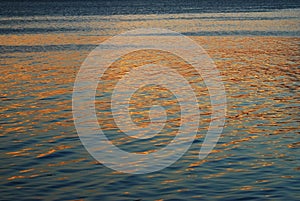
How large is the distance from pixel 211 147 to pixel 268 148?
199 centimetres

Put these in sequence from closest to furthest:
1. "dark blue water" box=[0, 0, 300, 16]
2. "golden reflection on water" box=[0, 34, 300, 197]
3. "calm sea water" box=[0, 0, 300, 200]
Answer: "calm sea water" box=[0, 0, 300, 200] < "golden reflection on water" box=[0, 34, 300, 197] < "dark blue water" box=[0, 0, 300, 16]

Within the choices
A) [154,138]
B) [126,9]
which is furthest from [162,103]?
[126,9]

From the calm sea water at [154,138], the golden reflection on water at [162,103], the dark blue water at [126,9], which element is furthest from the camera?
the dark blue water at [126,9]

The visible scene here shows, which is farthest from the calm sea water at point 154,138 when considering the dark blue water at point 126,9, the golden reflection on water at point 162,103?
the dark blue water at point 126,9

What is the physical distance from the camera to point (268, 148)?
21.0 metres

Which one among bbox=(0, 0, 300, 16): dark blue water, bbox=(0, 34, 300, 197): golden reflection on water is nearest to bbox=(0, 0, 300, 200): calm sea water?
bbox=(0, 34, 300, 197): golden reflection on water

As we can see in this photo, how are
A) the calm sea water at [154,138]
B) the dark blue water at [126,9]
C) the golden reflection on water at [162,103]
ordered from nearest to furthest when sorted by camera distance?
the calm sea water at [154,138] < the golden reflection on water at [162,103] < the dark blue water at [126,9]

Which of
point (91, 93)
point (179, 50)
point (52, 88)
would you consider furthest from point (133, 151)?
point (179, 50)

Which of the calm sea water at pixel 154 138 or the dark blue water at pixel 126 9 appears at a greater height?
the dark blue water at pixel 126 9

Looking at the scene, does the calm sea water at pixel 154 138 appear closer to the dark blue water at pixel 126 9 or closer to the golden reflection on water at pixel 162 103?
the golden reflection on water at pixel 162 103

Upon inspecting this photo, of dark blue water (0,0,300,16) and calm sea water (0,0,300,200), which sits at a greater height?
dark blue water (0,0,300,16)

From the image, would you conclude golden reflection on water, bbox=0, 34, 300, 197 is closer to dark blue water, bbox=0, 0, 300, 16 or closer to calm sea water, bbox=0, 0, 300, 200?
calm sea water, bbox=0, 0, 300, 200

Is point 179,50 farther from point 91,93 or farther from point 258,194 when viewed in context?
point 258,194

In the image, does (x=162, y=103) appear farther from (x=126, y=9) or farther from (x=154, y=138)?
(x=126, y=9)
